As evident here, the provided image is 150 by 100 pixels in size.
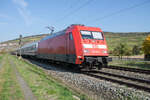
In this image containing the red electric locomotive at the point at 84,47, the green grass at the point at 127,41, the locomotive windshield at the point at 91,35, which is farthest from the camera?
the green grass at the point at 127,41

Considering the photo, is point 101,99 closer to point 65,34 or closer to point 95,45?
point 95,45

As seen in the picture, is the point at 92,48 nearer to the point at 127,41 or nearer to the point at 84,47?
the point at 84,47

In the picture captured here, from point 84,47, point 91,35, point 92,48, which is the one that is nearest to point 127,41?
point 91,35

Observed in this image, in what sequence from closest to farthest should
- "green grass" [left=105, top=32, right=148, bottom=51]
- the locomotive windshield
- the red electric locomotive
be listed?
1. the red electric locomotive
2. the locomotive windshield
3. "green grass" [left=105, top=32, right=148, bottom=51]

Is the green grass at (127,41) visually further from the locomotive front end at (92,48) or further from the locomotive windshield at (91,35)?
the locomotive front end at (92,48)

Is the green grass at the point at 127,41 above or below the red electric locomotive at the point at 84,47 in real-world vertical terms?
above

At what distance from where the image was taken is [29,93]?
5418 mm

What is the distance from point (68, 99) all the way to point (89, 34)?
7.65 meters

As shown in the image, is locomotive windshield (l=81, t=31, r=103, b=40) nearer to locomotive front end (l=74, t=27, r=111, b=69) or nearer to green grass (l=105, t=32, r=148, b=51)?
locomotive front end (l=74, t=27, r=111, b=69)

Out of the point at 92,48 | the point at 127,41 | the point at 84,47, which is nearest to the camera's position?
the point at 84,47

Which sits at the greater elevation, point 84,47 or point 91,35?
point 91,35

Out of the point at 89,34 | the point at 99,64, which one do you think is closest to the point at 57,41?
the point at 89,34

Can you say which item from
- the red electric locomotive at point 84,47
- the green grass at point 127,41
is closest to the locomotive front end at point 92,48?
the red electric locomotive at point 84,47

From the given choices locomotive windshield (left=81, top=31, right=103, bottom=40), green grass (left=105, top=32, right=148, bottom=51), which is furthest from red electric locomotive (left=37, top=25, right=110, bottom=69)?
green grass (left=105, top=32, right=148, bottom=51)
